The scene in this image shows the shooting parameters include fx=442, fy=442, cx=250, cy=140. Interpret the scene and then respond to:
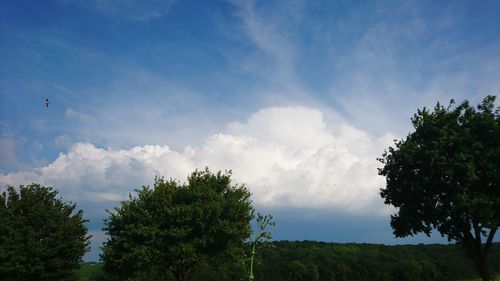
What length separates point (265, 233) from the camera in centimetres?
3447

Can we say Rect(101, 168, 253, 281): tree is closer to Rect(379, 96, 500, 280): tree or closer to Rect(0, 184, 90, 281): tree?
Rect(0, 184, 90, 281): tree

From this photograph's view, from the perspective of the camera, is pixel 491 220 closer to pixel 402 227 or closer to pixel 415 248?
pixel 402 227

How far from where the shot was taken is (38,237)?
189 ft

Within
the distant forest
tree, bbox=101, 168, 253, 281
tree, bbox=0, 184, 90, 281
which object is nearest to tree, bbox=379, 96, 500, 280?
tree, bbox=101, 168, 253, 281

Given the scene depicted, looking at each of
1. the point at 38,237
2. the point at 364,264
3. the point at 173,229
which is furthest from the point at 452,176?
the point at 364,264

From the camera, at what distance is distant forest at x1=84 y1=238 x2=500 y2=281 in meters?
140

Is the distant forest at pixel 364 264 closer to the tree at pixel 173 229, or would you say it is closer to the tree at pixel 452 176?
the tree at pixel 173 229

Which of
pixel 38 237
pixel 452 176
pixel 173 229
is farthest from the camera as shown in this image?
pixel 38 237

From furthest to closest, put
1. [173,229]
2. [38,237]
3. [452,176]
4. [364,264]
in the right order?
[364,264] < [38,237] < [173,229] < [452,176]

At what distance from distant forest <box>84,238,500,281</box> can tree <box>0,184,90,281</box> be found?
80946 millimetres

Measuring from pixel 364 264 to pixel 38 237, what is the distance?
4840 inches

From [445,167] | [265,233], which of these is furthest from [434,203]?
[265,233]

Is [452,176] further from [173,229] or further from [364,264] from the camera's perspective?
[364,264]

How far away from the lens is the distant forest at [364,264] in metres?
140
